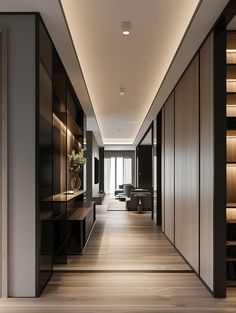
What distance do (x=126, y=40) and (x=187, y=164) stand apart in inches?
69.2

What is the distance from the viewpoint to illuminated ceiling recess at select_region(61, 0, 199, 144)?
3.57 meters

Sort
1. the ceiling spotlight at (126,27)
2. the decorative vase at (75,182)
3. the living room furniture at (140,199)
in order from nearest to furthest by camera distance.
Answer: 1. the ceiling spotlight at (126,27)
2. the decorative vase at (75,182)
3. the living room furniture at (140,199)

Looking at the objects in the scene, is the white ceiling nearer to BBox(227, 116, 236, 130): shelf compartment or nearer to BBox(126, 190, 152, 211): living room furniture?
BBox(227, 116, 236, 130): shelf compartment

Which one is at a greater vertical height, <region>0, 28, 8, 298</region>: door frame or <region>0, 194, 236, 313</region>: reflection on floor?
<region>0, 28, 8, 298</region>: door frame

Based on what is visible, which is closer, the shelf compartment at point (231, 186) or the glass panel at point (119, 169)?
the shelf compartment at point (231, 186)

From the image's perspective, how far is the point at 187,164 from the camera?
459 cm

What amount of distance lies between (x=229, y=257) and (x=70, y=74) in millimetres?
3265

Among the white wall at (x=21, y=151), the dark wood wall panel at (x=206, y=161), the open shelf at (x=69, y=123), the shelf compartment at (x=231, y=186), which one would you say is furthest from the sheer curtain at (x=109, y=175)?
the white wall at (x=21, y=151)

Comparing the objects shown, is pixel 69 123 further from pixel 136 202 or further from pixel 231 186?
pixel 136 202

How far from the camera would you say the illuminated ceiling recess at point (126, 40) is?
11.7ft

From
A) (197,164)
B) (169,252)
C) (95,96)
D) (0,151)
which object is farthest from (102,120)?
(0,151)

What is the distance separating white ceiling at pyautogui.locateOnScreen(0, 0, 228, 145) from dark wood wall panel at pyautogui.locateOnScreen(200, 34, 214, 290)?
11.8 inches

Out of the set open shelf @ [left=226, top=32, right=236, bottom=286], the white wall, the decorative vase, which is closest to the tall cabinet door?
the white wall

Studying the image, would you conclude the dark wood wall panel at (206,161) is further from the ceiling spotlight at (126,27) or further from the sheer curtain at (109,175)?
the sheer curtain at (109,175)
